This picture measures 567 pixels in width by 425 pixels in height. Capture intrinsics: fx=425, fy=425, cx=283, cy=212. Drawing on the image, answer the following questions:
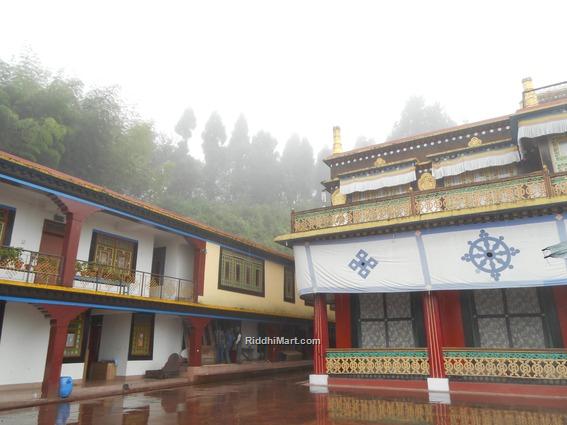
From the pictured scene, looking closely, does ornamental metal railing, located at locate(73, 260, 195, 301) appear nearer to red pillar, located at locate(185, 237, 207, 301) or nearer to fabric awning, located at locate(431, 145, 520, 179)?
red pillar, located at locate(185, 237, 207, 301)

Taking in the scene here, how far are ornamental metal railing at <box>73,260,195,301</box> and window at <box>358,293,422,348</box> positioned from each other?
21.6ft

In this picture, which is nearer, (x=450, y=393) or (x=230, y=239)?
(x=450, y=393)

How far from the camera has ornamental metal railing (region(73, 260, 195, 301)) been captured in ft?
44.9

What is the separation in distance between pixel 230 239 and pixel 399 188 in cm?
729

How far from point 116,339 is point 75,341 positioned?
1562 millimetres

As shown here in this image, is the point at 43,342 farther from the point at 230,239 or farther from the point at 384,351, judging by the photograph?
the point at 384,351

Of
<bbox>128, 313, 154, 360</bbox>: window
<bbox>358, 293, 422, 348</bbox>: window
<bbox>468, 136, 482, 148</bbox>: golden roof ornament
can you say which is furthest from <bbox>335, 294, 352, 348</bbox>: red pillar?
<bbox>128, 313, 154, 360</bbox>: window

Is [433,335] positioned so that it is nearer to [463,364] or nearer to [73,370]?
[463,364]

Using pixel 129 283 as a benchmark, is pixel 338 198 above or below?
above

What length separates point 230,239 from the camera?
18.0 metres

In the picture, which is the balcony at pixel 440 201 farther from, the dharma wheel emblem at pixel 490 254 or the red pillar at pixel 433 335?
the red pillar at pixel 433 335

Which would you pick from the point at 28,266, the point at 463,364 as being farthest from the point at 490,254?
the point at 28,266

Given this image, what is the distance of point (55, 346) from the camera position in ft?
35.8

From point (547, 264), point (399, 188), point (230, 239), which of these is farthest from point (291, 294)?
point (547, 264)
